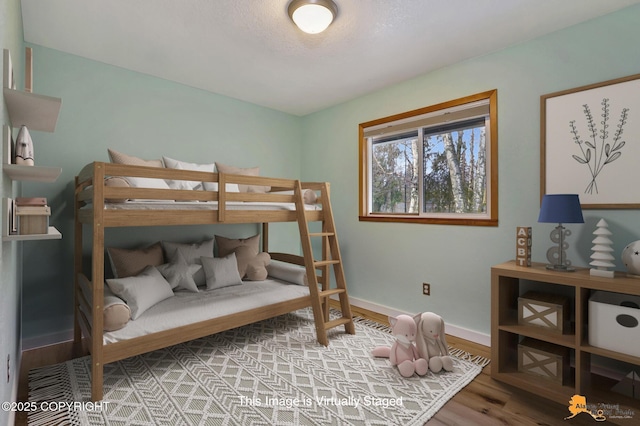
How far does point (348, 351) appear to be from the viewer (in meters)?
2.46

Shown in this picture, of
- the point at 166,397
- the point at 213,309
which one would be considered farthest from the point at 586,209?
the point at 166,397

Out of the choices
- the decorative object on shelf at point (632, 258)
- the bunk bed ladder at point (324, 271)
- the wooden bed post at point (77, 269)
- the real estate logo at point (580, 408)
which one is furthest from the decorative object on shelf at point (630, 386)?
the wooden bed post at point (77, 269)

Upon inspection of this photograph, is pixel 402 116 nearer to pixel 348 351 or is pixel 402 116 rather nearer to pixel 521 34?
pixel 521 34

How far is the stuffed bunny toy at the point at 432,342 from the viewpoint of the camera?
2164 millimetres

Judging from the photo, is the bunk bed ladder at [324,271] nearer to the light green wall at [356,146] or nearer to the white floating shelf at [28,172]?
the light green wall at [356,146]

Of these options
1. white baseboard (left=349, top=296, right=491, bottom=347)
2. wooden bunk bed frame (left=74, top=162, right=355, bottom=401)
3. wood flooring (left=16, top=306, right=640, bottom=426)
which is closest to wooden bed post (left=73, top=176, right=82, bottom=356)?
wooden bunk bed frame (left=74, top=162, right=355, bottom=401)

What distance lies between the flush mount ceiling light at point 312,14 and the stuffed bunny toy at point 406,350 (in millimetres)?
2060

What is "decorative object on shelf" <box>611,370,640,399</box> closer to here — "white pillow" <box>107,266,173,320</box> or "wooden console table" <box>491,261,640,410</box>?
"wooden console table" <box>491,261,640,410</box>

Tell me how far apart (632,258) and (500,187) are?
0.94m

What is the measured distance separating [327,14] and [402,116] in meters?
1.46

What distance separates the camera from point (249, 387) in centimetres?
197

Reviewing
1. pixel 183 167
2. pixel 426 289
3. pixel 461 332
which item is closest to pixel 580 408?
pixel 461 332

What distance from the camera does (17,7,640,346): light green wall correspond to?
7.36ft

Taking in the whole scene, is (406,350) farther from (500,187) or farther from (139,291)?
(139,291)
